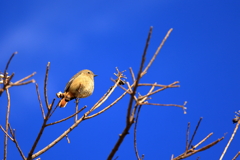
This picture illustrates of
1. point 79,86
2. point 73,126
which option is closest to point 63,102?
point 79,86

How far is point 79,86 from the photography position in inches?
213

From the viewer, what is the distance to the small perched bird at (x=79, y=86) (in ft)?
18.6

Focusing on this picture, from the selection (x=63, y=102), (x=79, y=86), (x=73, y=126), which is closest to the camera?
(x=73, y=126)

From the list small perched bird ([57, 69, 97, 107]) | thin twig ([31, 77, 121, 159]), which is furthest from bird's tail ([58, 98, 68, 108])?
thin twig ([31, 77, 121, 159])

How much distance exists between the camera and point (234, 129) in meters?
3.18

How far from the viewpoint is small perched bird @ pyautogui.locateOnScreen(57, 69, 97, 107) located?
224 inches

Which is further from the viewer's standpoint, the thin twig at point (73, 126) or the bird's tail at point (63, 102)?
the bird's tail at point (63, 102)

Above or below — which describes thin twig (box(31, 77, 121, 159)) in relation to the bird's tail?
below

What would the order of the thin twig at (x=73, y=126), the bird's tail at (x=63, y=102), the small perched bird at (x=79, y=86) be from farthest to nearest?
the small perched bird at (x=79, y=86), the bird's tail at (x=63, y=102), the thin twig at (x=73, y=126)

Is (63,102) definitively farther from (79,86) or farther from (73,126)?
(73,126)

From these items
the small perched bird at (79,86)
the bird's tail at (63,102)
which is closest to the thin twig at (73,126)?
the bird's tail at (63,102)

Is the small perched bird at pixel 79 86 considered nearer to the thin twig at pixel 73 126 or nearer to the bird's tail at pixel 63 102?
the bird's tail at pixel 63 102

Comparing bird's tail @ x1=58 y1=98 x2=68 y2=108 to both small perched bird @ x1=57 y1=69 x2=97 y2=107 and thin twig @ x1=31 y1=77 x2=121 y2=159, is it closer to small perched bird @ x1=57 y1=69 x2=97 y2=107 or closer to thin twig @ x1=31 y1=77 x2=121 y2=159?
small perched bird @ x1=57 y1=69 x2=97 y2=107

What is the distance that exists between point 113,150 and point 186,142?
3.01 feet
